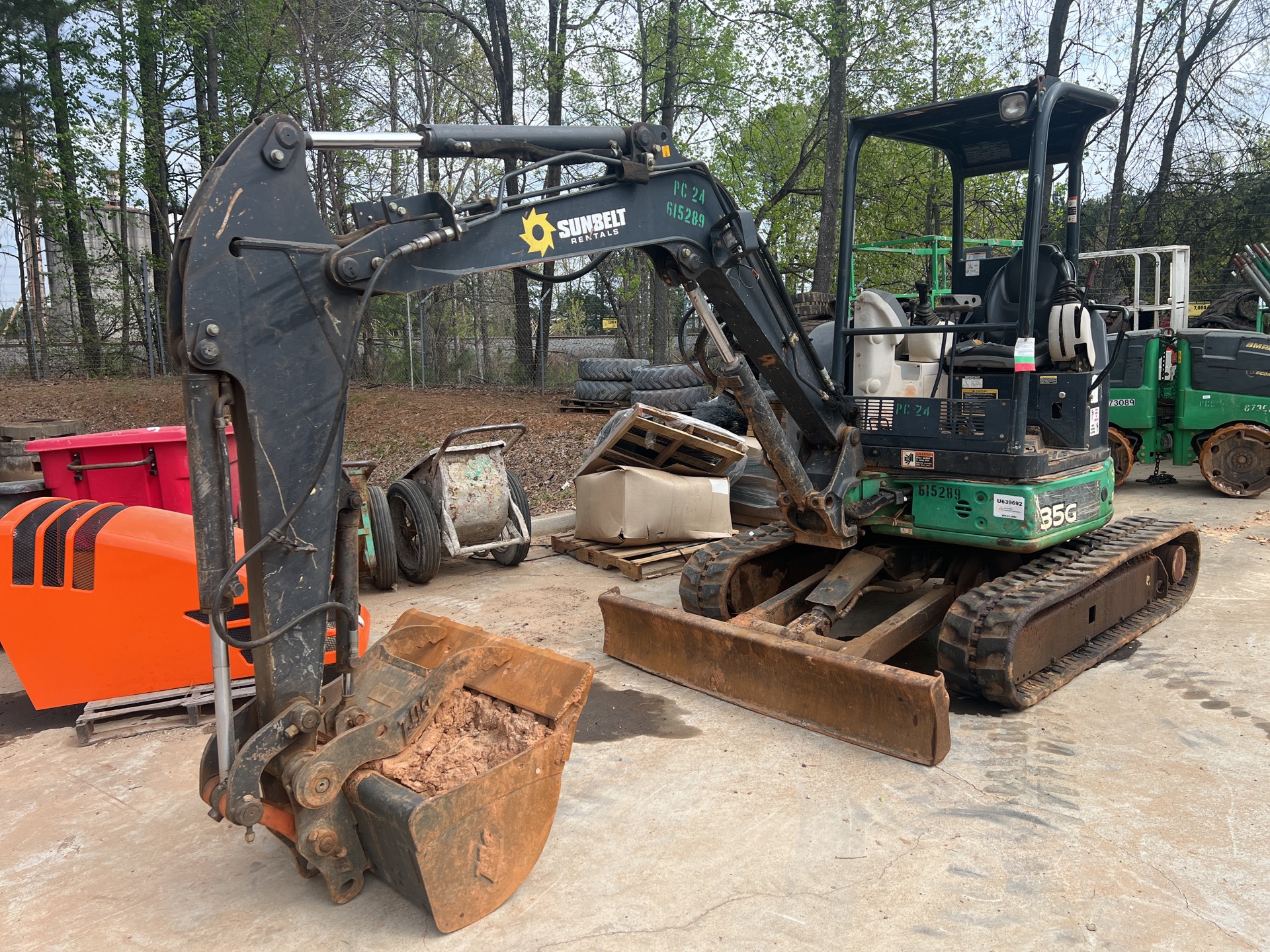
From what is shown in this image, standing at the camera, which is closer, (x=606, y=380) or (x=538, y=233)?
(x=538, y=233)

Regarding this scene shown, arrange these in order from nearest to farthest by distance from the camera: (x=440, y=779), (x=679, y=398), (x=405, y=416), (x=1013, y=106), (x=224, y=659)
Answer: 1. (x=224, y=659)
2. (x=440, y=779)
3. (x=1013, y=106)
4. (x=679, y=398)
5. (x=405, y=416)

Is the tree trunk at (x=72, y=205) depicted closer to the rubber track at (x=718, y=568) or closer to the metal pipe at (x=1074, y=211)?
the rubber track at (x=718, y=568)

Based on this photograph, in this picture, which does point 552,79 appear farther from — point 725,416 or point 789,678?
point 789,678

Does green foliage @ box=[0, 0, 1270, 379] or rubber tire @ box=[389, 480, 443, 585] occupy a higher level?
green foliage @ box=[0, 0, 1270, 379]

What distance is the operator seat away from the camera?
573 cm

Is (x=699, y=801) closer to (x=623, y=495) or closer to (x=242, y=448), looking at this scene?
(x=242, y=448)

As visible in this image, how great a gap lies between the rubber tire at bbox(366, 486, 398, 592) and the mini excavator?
88.1 inches

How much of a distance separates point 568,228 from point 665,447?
456 cm

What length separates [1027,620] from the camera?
195 inches

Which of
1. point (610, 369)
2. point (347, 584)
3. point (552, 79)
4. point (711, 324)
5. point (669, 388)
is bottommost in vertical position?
point (347, 584)

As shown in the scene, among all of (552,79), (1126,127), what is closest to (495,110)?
(552,79)

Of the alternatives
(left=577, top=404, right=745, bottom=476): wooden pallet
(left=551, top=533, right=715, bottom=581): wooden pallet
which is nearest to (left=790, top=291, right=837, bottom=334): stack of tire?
(left=577, top=404, right=745, bottom=476): wooden pallet

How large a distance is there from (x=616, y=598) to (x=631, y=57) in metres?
15.7

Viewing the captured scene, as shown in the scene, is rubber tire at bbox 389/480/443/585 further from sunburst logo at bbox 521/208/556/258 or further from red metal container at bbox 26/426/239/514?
sunburst logo at bbox 521/208/556/258
